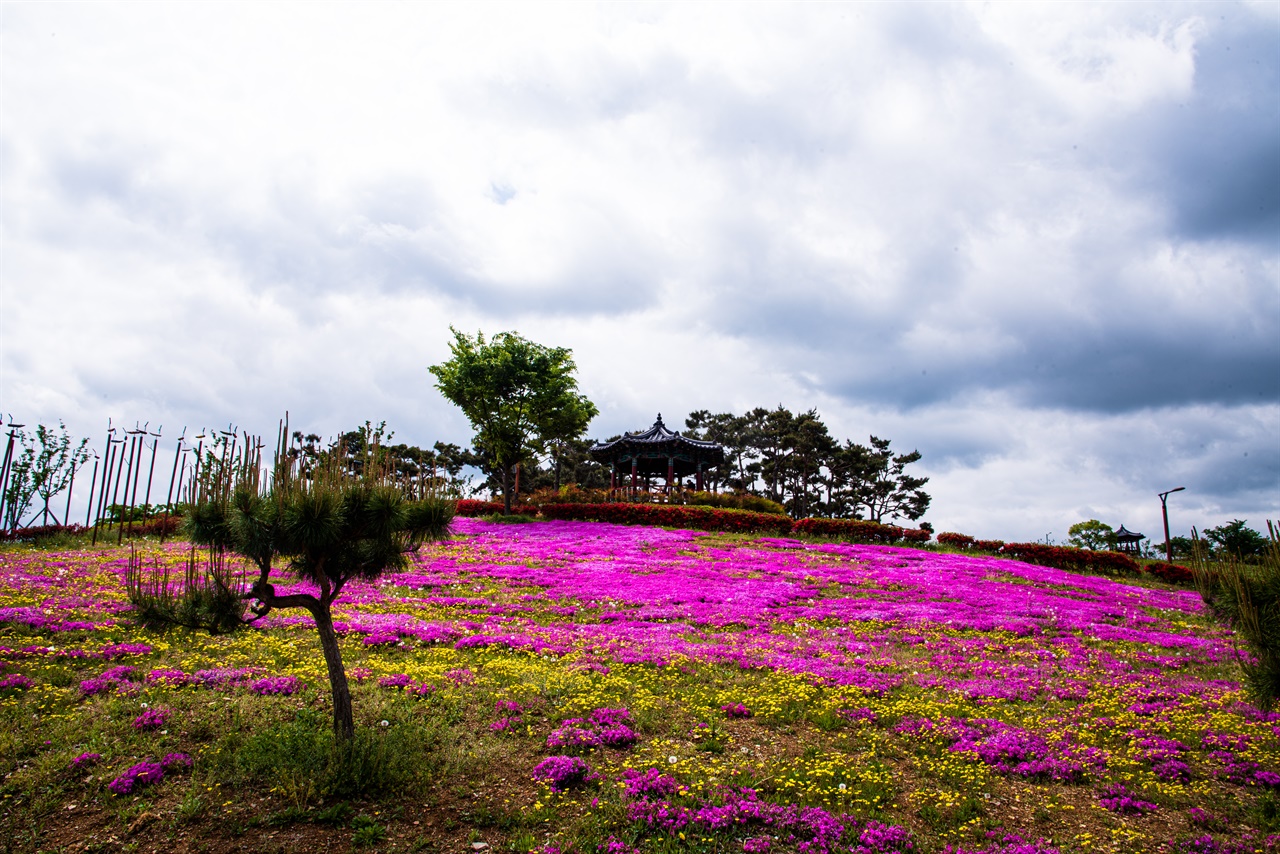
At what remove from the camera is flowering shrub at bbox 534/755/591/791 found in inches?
359

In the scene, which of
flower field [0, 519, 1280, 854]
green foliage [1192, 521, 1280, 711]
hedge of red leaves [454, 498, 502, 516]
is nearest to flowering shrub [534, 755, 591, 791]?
flower field [0, 519, 1280, 854]

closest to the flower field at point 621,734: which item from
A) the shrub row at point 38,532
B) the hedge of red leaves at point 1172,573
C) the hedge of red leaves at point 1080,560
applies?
the shrub row at point 38,532

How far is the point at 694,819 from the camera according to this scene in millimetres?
8234

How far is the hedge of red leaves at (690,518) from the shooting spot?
3900 cm

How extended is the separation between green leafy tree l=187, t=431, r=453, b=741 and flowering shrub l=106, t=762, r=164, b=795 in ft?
6.83

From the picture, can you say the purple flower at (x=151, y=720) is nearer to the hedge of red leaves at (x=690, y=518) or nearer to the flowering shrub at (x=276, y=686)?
the flowering shrub at (x=276, y=686)

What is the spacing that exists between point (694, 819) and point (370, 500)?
5692mm

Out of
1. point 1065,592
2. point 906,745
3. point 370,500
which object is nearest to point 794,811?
point 906,745

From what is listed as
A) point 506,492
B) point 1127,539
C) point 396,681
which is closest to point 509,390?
point 506,492

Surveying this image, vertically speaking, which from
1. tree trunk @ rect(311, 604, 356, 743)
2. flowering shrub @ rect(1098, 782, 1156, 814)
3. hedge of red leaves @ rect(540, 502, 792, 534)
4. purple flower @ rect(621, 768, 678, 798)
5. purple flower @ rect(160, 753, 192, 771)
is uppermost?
hedge of red leaves @ rect(540, 502, 792, 534)

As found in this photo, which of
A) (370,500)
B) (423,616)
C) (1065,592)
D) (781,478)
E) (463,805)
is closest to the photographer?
(463,805)

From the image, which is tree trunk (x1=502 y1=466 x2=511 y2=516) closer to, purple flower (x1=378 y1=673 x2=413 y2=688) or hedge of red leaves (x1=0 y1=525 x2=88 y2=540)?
hedge of red leaves (x1=0 y1=525 x2=88 y2=540)

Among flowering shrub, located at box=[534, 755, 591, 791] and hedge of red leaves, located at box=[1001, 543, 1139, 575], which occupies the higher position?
hedge of red leaves, located at box=[1001, 543, 1139, 575]

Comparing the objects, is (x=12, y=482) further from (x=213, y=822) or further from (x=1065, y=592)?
(x=1065, y=592)
